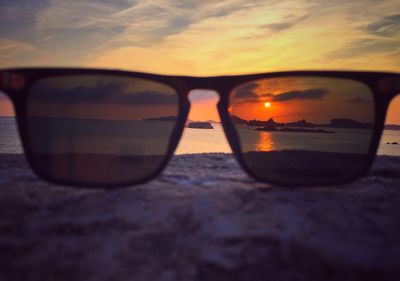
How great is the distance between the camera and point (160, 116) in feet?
5.80

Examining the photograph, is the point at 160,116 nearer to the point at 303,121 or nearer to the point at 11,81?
the point at 11,81

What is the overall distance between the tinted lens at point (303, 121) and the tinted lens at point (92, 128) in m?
0.46

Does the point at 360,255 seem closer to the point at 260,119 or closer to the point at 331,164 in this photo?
the point at 331,164

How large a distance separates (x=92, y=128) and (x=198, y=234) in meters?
1.27

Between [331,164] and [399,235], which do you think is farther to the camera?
[331,164]

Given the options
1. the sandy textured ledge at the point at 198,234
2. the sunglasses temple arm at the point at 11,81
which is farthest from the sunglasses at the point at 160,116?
the sandy textured ledge at the point at 198,234

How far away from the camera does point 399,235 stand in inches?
28.2

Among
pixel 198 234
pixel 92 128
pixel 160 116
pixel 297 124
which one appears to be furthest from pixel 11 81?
pixel 297 124

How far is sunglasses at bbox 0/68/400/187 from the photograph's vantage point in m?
1.32

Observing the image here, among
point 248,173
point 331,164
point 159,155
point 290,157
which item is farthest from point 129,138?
point 331,164

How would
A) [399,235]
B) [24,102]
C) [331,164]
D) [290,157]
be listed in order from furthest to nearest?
[290,157]
[331,164]
[24,102]
[399,235]

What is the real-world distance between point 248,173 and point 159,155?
0.47 meters

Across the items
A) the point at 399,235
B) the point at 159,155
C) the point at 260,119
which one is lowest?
the point at 399,235

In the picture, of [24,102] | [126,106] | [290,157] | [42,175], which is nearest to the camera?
[42,175]
